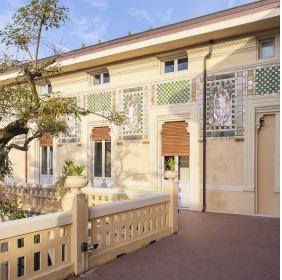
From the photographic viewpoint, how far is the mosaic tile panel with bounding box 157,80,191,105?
10992mm

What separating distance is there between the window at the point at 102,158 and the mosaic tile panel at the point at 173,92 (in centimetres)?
273

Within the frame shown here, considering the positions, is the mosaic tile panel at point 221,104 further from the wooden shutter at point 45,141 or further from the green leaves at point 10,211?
the wooden shutter at point 45,141

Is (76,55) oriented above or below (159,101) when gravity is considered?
above

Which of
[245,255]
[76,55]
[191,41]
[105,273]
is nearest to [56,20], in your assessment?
[105,273]

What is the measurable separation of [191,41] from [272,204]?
4.94 m

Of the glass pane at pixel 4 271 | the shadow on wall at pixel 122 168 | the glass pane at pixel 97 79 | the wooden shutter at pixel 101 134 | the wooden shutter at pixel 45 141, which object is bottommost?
the glass pane at pixel 4 271

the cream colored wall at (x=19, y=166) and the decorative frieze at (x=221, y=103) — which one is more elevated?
the decorative frieze at (x=221, y=103)

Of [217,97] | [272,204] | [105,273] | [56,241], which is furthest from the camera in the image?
[217,97]

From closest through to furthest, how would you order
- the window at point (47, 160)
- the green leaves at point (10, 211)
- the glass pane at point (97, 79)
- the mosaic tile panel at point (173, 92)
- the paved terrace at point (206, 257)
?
the paved terrace at point (206, 257), the green leaves at point (10, 211), the mosaic tile panel at point (173, 92), the glass pane at point (97, 79), the window at point (47, 160)

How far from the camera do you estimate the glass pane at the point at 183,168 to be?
1118 cm

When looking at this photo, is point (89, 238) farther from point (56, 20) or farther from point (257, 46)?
point (257, 46)

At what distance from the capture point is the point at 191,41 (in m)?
10.5

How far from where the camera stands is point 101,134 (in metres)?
13.2

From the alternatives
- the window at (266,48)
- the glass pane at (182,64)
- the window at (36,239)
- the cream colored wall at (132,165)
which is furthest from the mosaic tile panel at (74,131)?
the window at (36,239)
